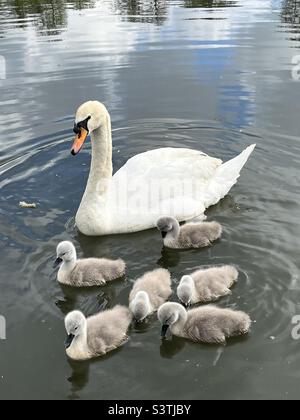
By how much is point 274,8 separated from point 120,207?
21896 millimetres

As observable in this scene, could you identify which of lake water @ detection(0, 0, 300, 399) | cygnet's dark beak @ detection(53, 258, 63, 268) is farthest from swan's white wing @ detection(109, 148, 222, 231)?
cygnet's dark beak @ detection(53, 258, 63, 268)

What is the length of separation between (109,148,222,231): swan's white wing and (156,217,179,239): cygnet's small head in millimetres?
513

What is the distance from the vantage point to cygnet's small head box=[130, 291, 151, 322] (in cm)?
616

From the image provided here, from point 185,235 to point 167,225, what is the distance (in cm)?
29

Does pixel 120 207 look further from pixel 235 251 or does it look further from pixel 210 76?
pixel 210 76

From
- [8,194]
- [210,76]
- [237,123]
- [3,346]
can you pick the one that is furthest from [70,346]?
[210,76]

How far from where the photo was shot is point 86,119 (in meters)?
7.93

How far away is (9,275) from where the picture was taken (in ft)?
23.6

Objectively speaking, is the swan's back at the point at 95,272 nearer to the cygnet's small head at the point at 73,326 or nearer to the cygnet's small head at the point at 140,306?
the cygnet's small head at the point at 140,306

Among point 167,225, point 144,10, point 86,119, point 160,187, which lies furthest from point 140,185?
point 144,10

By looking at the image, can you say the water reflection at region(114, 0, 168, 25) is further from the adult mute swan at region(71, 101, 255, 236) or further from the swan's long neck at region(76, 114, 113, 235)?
the swan's long neck at region(76, 114, 113, 235)

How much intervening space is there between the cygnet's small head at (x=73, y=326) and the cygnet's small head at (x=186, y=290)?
1253 millimetres

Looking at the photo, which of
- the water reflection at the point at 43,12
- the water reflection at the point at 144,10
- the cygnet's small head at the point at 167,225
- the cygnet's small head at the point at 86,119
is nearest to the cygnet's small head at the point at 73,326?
the cygnet's small head at the point at 167,225

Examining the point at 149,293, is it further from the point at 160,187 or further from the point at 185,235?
the point at 160,187
